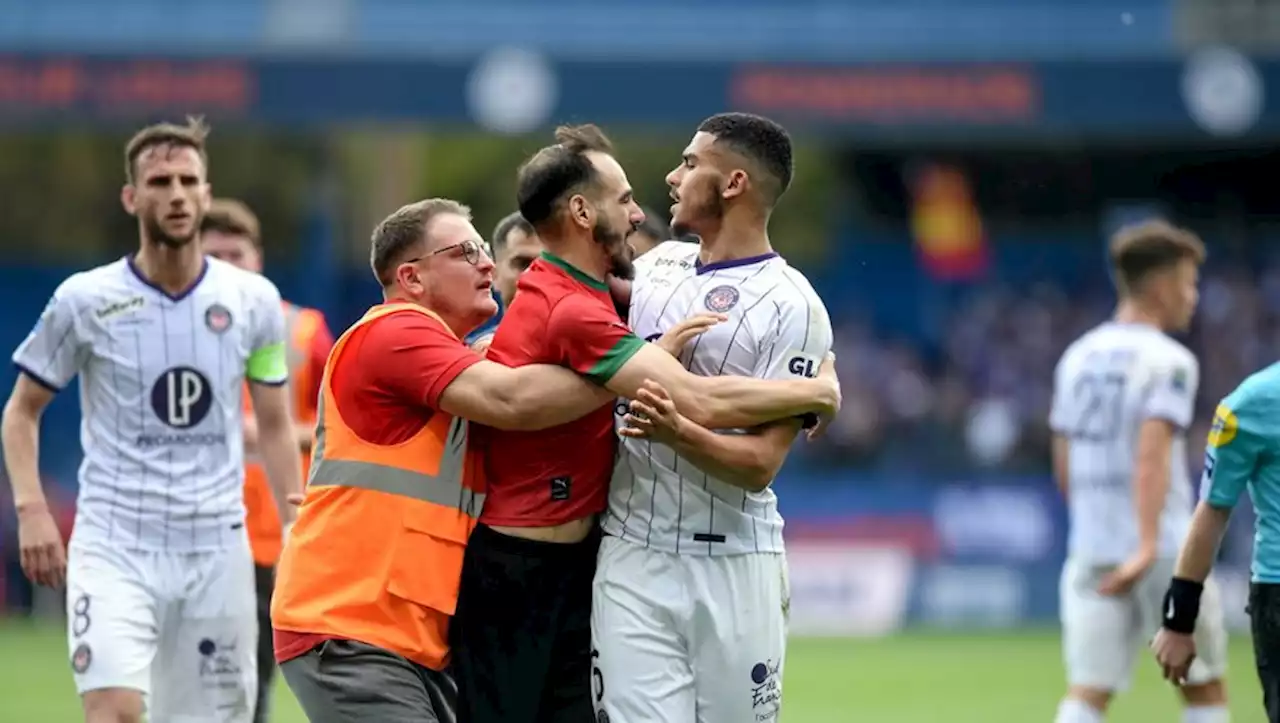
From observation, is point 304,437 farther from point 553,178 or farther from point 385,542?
point 553,178

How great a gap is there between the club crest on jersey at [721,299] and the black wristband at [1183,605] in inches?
79.3

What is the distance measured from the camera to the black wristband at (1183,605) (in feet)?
23.5

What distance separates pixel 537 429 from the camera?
6.18 m

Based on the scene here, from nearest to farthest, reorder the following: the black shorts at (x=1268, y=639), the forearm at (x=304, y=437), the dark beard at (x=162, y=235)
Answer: the black shorts at (x=1268, y=639), the dark beard at (x=162, y=235), the forearm at (x=304, y=437)

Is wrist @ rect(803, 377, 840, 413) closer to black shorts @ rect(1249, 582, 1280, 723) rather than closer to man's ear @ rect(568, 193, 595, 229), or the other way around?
man's ear @ rect(568, 193, 595, 229)

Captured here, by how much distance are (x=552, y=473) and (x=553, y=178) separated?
921 mm

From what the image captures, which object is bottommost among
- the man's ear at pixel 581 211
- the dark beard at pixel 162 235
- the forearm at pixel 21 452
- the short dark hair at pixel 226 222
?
the forearm at pixel 21 452

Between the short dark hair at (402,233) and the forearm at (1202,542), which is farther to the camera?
the forearm at (1202,542)

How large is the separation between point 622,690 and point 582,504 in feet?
1.97

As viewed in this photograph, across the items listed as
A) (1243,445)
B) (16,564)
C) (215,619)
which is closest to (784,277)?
(1243,445)

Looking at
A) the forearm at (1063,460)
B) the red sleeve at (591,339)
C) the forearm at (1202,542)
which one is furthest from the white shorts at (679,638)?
the forearm at (1063,460)

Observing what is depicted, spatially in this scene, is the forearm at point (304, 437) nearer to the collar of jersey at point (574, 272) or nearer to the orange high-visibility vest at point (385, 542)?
the orange high-visibility vest at point (385, 542)

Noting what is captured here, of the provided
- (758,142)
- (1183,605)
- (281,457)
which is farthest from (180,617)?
(1183,605)

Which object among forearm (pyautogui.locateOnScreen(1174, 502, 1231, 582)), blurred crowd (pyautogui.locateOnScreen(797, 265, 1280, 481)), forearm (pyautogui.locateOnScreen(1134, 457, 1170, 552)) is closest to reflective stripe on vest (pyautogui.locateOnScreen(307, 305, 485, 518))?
forearm (pyautogui.locateOnScreen(1174, 502, 1231, 582))
